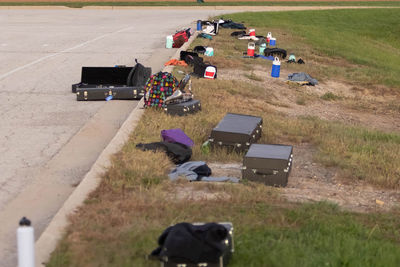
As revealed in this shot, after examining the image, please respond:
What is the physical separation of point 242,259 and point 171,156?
3.41 metres

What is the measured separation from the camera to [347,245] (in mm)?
5973

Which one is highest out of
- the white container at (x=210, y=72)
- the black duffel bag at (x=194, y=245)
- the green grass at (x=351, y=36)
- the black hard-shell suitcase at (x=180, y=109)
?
the black duffel bag at (x=194, y=245)

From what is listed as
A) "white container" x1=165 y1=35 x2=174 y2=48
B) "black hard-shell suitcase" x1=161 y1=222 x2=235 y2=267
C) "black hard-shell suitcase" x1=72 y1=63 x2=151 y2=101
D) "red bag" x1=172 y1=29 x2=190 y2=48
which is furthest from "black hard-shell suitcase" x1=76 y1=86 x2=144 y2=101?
"red bag" x1=172 y1=29 x2=190 y2=48

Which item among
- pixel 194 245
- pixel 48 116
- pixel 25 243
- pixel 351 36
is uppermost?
pixel 25 243

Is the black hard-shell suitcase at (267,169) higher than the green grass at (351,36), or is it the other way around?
the black hard-shell suitcase at (267,169)

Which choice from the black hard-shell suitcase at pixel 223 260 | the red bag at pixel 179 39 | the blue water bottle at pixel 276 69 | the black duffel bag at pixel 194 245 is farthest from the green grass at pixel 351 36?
the black duffel bag at pixel 194 245

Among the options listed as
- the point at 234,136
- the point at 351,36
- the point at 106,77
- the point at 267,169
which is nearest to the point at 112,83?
the point at 106,77

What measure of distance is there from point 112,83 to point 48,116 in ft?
7.34

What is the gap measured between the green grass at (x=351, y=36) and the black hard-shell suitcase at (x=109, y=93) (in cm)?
889

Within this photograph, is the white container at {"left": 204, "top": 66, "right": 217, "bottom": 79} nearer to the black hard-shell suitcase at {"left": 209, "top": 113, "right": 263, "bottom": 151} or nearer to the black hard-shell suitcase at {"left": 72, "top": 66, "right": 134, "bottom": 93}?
the black hard-shell suitcase at {"left": 72, "top": 66, "right": 134, "bottom": 93}

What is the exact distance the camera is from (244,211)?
6.85 metres

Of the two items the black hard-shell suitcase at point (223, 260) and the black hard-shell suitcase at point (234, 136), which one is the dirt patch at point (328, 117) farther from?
the black hard-shell suitcase at point (223, 260)

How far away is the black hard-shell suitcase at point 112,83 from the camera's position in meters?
13.2

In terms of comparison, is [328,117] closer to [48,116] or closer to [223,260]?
[48,116]
